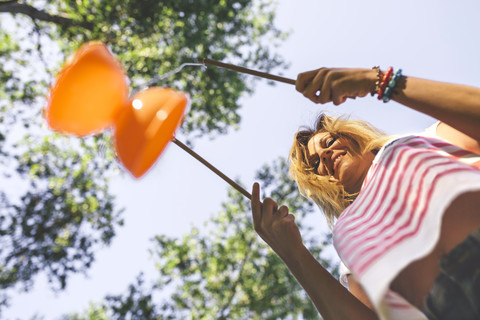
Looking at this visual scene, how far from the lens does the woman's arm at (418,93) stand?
106 centimetres

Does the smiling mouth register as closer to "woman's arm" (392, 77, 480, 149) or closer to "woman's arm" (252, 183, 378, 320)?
"woman's arm" (252, 183, 378, 320)

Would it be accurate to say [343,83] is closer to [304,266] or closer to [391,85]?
[391,85]

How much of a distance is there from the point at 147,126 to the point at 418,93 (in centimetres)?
106

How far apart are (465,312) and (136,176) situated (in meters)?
1.31

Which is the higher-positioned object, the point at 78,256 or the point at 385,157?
the point at 78,256

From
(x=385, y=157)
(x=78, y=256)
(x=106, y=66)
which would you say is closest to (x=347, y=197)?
(x=385, y=157)

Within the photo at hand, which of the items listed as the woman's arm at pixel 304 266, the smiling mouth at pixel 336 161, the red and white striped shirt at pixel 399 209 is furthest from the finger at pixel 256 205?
the smiling mouth at pixel 336 161

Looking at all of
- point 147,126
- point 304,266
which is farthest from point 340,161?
point 147,126

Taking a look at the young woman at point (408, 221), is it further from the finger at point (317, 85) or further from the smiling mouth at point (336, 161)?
the smiling mouth at point (336, 161)

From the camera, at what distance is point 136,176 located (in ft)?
5.26

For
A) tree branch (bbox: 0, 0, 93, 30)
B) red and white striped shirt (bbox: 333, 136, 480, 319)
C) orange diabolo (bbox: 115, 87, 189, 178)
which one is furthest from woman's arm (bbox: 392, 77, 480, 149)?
tree branch (bbox: 0, 0, 93, 30)

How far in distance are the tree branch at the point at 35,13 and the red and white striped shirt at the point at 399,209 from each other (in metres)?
6.26

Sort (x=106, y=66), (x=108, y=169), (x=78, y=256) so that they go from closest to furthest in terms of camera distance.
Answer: (x=106, y=66) < (x=78, y=256) < (x=108, y=169)

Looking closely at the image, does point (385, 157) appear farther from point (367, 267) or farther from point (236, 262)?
point (236, 262)
